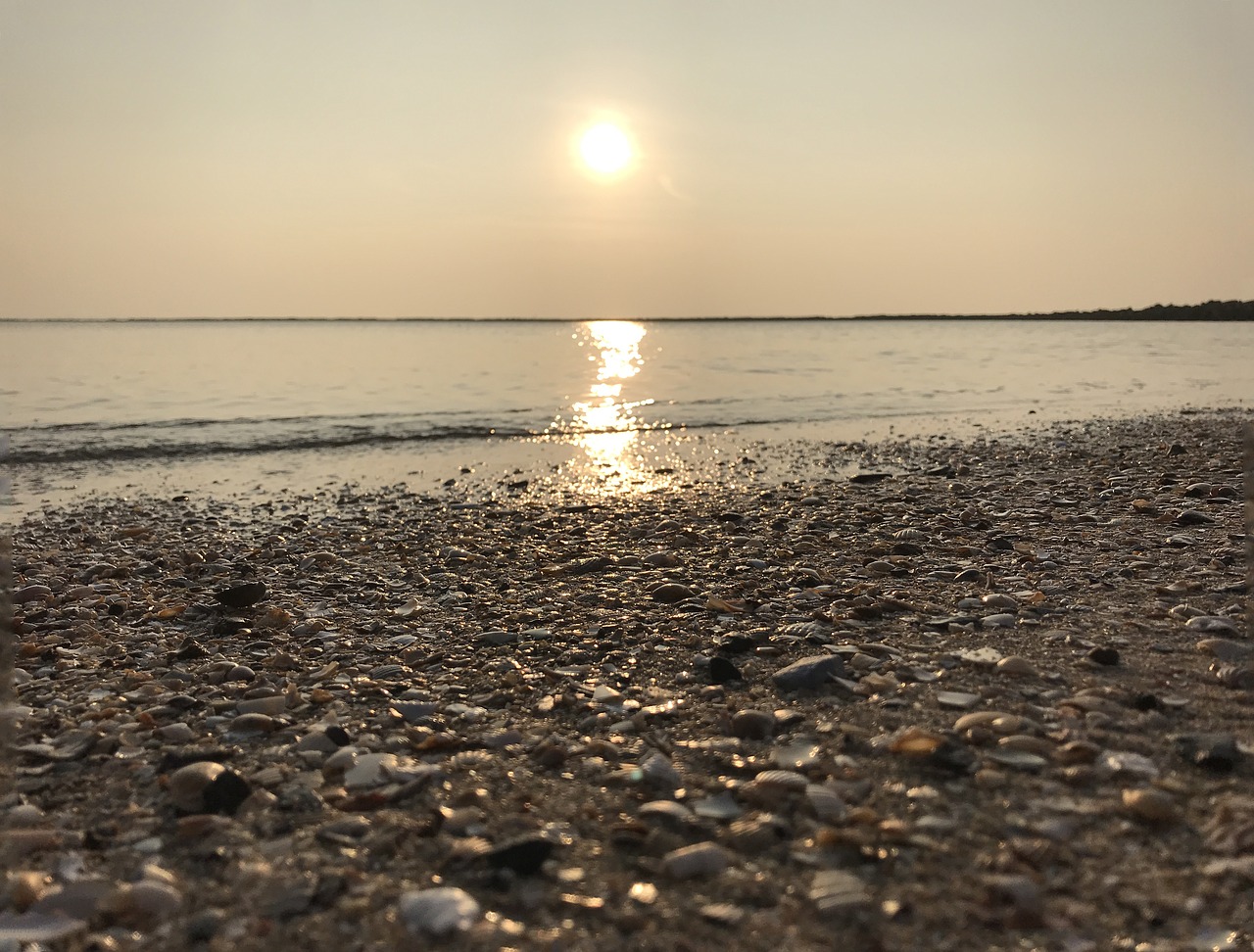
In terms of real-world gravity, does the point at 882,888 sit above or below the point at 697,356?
below

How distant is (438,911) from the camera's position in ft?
7.75

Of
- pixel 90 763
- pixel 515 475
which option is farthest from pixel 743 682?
pixel 515 475

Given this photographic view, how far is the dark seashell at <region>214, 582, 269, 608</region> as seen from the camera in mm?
5773

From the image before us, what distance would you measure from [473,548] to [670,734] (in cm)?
437

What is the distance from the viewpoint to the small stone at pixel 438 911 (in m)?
2.31

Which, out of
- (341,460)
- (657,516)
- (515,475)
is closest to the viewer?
(657,516)

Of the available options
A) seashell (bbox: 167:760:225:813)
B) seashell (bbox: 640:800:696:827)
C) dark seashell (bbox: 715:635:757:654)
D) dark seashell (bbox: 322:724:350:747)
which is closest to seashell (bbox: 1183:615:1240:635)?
dark seashell (bbox: 715:635:757:654)

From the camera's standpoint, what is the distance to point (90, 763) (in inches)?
136

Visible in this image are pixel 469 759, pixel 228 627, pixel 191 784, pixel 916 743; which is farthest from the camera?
pixel 228 627

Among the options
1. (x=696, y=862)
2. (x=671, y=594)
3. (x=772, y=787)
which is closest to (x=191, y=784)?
(x=696, y=862)

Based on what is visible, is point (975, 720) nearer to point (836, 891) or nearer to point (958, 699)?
point (958, 699)

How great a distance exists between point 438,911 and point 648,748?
49.6 inches

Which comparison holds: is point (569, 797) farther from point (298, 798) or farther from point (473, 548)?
point (473, 548)

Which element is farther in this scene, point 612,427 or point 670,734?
point 612,427
